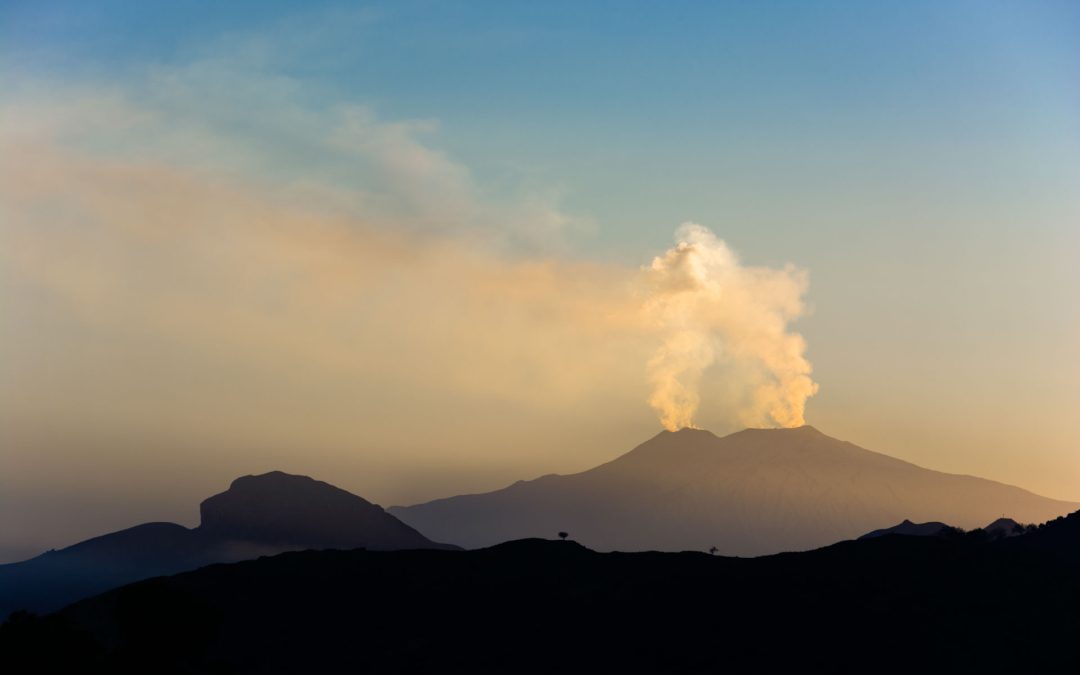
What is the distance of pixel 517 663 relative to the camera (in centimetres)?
12106

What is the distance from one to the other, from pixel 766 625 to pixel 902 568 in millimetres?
20851

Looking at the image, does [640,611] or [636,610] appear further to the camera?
[636,610]

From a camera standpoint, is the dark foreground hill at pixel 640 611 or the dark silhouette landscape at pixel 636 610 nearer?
the dark foreground hill at pixel 640 611

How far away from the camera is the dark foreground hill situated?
387ft

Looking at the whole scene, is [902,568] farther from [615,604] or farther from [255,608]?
[255,608]

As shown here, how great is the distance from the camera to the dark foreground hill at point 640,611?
11788 centimetres

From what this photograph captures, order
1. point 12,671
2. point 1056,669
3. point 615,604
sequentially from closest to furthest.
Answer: point 12,671
point 1056,669
point 615,604

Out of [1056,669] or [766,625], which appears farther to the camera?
[766,625]

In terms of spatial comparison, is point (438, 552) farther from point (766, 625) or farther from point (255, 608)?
point (766, 625)

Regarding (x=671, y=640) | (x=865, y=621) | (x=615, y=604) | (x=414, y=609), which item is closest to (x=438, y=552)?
(x=414, y=609)

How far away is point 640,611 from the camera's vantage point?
131125 mm

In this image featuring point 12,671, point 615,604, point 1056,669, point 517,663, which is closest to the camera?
point 12,671

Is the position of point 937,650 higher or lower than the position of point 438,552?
lower

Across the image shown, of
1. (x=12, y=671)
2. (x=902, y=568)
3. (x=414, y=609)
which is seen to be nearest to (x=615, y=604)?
(x=414, y=609)
